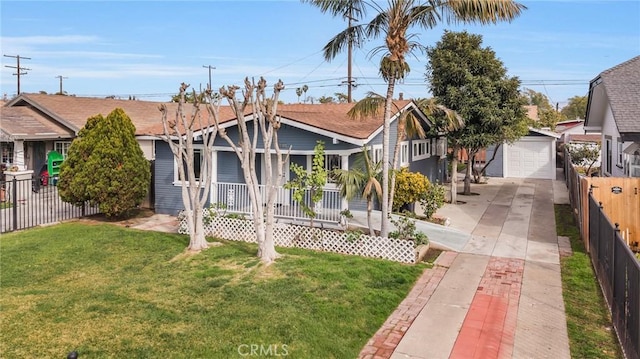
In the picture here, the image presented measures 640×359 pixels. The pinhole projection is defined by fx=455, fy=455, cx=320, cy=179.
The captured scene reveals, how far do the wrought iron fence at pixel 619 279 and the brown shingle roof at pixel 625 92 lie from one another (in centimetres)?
342

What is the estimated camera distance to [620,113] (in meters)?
12.1

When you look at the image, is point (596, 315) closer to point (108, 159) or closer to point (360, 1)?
point (360, 1)

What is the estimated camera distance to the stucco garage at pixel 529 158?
95.8 feet

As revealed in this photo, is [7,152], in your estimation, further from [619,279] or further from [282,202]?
[619,279]

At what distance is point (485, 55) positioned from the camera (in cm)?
1883

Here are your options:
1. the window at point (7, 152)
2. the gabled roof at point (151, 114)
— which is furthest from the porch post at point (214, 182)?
the window at point (7, 152)

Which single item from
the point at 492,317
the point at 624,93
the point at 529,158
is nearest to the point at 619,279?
the point at 492,317

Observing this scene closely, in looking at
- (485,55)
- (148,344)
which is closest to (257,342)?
(148,344)

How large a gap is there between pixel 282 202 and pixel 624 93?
10.4 meters

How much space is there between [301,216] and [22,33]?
11.7m

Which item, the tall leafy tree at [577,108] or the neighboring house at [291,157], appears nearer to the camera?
the neighboring house at [291,157]

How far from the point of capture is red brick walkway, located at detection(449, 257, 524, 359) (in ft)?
20.4

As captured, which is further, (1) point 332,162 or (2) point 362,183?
(1) point 332,162
